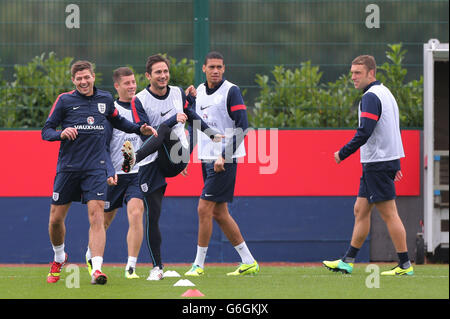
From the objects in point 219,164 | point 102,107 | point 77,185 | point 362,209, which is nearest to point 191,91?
point 219,164

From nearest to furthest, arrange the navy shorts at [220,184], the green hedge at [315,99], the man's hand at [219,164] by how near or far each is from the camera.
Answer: the man's hand at [219,164] → the navy shorts at [220,184] → the green hedge at [315,99]

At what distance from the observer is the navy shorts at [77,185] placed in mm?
7742

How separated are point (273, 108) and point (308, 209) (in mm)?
1339

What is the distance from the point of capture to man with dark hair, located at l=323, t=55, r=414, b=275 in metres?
8.23

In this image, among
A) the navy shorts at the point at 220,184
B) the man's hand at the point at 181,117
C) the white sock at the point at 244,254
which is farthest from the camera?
the white sock at the point at 244,254

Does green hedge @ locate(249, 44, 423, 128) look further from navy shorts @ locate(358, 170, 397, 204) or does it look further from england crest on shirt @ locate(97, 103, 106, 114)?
england crest on shirt @ locate(97, 103, 106, 114)

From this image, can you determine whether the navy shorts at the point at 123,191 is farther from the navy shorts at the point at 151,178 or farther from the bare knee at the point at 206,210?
the bare knee at the point at 206,210

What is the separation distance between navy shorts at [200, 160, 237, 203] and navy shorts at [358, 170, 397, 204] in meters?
1.28

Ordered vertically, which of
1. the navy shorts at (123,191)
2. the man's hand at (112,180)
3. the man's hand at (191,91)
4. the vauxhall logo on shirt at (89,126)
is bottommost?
the navy shorts at (123,191)

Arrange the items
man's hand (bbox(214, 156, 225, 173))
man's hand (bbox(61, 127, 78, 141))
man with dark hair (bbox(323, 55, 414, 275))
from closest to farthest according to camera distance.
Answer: man's hand (bbox(61, 127, 78, 141)) < man with dark hair (bbox(323, 55, 414, 275)) < man's hand (bbox(214, 156, 225, 173))

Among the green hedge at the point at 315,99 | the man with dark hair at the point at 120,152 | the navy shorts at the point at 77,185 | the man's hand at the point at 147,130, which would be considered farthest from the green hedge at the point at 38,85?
the navy shorts at the point at 77,185

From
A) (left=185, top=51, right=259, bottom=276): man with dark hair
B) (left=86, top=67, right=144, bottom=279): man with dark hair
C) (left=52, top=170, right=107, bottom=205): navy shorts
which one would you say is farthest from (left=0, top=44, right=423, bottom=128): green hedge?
(left=52, top=170, right=107, bottom=205): navy shorts

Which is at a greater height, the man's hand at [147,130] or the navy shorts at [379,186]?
the man's hand at [147,130]

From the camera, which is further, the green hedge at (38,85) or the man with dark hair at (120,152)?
the green hedge at (38,85)
